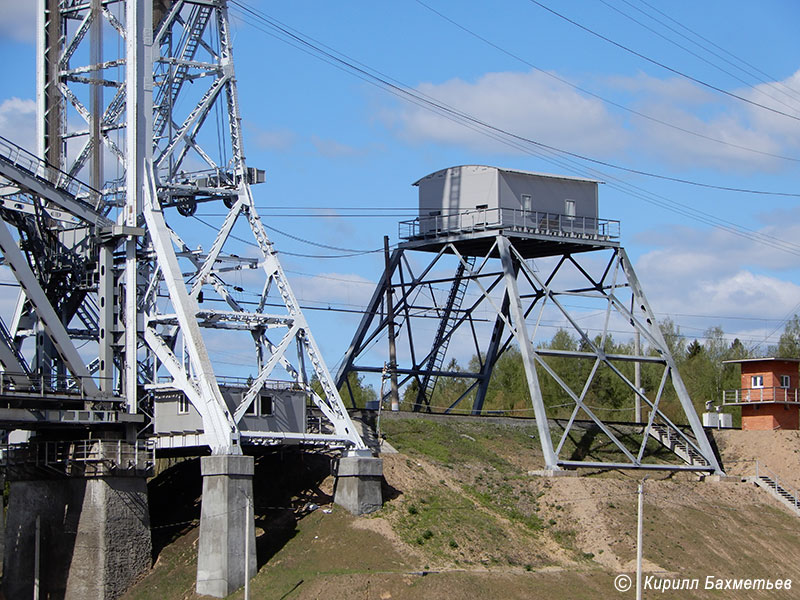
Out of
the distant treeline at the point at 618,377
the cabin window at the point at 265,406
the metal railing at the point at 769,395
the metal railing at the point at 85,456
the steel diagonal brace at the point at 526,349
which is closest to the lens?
the metal railing at the point at 85,456

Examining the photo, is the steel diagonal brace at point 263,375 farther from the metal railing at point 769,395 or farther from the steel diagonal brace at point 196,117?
the metal railing at point 769,395

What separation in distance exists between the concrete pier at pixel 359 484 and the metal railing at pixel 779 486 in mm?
23999

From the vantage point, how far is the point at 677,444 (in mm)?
66875

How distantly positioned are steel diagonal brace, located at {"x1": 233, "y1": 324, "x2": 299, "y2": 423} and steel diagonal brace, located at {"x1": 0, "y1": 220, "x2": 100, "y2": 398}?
581 centimetres

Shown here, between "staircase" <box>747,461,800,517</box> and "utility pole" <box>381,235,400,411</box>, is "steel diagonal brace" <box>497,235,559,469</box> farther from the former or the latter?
"staircase" <box>747,461,800,517</box>

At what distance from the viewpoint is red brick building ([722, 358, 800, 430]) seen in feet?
238

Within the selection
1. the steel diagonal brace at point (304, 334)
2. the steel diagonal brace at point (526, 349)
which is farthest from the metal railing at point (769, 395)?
the steel diagonal brace at point (304, 334)

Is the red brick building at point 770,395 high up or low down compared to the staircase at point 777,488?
up

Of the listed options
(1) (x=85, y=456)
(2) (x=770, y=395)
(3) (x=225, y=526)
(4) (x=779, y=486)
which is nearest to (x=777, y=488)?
(4) (x=779, y=486)

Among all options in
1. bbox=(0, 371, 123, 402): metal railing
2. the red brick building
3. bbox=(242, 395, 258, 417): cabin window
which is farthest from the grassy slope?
the red brick building

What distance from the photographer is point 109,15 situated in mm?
54719

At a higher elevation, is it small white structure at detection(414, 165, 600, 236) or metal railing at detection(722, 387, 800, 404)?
small white structure at detection(414, 165, 600, 236)

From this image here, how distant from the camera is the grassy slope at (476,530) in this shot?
45.1 metres

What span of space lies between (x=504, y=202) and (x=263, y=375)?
18.0 m
